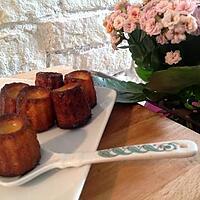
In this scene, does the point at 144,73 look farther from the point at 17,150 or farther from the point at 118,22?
the point at 17,150

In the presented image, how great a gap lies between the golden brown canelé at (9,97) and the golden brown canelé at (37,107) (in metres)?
0.01

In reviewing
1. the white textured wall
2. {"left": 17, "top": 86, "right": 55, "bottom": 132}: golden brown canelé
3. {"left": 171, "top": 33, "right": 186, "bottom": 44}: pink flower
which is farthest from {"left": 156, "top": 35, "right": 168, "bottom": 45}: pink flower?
the white textured wall

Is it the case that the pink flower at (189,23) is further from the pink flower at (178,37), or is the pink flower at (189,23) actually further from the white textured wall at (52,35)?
the white textured wall at (52,35)

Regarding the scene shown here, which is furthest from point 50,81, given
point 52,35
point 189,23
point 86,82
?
point 52,35

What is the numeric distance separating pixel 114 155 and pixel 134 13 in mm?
178

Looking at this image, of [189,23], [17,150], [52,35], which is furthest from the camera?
[52,35]

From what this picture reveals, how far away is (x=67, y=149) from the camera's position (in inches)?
11.4

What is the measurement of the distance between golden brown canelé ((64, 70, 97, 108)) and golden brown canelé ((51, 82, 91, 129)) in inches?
0.7

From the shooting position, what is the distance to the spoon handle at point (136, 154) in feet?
0.85

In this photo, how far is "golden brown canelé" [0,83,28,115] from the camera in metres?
0.32

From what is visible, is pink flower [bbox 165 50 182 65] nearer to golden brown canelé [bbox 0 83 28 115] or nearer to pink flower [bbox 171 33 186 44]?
pink flower [bbox 171 33 186 44]

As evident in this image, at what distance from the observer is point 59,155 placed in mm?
270

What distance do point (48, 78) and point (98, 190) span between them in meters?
0.12

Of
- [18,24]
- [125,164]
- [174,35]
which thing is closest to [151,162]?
[125,164]
